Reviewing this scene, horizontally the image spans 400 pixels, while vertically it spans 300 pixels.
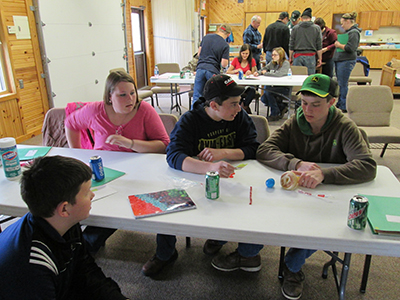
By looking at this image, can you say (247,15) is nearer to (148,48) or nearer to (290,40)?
(148,48)

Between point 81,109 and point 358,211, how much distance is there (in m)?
1.72

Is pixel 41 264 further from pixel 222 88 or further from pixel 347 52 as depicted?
pixel 347 52

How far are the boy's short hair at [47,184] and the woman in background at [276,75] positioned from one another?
4.48 m

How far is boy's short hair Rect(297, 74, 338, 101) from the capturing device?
158cm

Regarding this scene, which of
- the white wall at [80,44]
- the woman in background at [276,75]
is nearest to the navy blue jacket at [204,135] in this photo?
the woman in background at [276,75]

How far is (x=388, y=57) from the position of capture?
11.1 m

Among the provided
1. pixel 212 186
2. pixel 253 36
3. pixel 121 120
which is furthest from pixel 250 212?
pixel 253 36

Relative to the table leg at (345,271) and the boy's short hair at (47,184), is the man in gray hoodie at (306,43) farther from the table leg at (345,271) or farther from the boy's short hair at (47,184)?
the boy's short hair at (47,184)

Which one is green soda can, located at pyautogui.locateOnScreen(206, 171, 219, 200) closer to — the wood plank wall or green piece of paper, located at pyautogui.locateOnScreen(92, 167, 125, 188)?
green piece of paper, located at pyautogui.locateOnScreen(92, 167, 125, 188)

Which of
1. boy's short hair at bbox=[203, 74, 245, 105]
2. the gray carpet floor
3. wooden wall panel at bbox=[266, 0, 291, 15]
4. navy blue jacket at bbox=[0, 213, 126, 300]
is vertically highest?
wooden wall panel at bbox=[266, 0, 291, 15]

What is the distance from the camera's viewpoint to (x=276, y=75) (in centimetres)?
497

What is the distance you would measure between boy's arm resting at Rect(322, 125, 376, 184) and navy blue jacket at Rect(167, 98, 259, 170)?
481mm

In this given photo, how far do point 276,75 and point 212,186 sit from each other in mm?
4073

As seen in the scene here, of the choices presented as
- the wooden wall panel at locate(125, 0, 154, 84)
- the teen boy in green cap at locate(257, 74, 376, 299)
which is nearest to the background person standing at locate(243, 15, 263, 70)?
the wooden wall panel at locate(125, 0, 154, 84)
